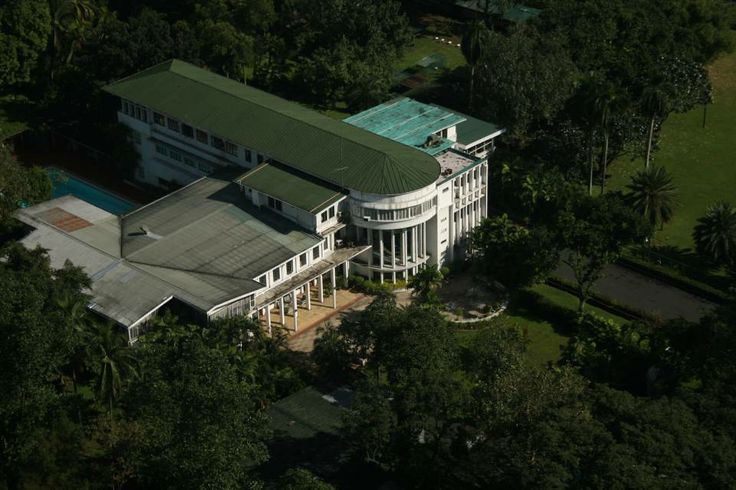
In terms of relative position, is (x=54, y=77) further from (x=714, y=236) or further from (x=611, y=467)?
(x=611, y=467)

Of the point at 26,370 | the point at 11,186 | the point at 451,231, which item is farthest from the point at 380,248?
the point at 26,370

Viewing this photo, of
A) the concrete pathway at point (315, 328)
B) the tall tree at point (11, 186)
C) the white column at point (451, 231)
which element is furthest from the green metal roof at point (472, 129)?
the tall tree at point (11, 186)

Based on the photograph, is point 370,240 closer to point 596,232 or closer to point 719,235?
point 596,232

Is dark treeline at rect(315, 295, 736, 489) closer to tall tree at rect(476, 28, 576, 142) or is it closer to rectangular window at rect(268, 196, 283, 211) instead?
rectangular window at rect(268, 196, 283, 211)

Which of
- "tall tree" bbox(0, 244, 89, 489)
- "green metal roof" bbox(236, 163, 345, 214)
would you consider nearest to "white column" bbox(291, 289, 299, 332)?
"green metal roof" bbox(236, 163, 345, 214)

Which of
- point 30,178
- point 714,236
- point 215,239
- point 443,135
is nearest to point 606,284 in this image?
point 714,236

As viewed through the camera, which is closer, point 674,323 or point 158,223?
point 674,323

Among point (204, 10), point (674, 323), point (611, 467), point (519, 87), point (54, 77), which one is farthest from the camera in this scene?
point (204, 10)
